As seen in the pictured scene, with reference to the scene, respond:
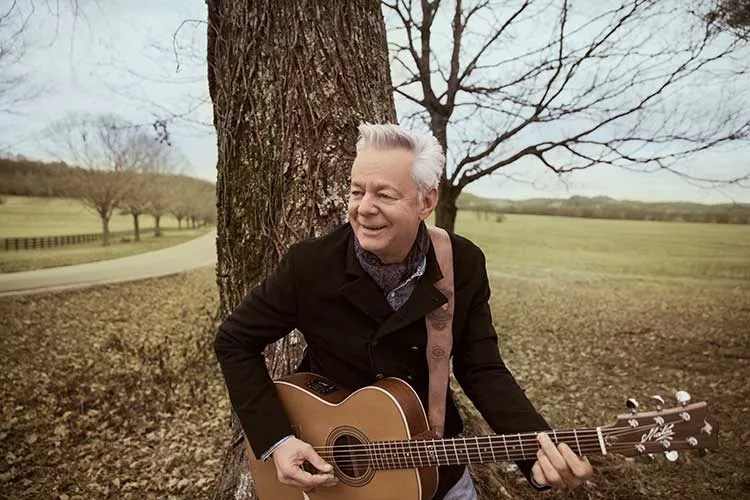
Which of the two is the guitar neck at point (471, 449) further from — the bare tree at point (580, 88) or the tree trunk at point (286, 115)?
the bare tree at point (580, 88)

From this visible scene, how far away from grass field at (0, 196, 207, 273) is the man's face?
120 inches

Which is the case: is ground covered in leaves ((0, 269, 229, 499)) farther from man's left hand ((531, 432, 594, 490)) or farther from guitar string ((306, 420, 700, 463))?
man's left hand ((531, 432, 594, 490))

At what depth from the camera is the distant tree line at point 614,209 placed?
357 cm

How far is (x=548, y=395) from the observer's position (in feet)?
13.7

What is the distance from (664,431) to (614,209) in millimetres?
2935

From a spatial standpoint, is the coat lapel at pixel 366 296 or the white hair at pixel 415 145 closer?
the white hair at pixel 415 145

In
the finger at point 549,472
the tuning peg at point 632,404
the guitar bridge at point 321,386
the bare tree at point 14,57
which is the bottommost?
the finger at point 549,472

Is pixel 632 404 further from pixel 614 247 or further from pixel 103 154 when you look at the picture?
pixel 103 154

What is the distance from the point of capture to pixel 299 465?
5.84 feet

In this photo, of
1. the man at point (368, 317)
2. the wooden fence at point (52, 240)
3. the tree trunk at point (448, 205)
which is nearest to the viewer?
the man at point (368, 317)

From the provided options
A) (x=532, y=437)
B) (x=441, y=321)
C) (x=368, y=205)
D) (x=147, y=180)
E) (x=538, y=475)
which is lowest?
(x=538, y=475)

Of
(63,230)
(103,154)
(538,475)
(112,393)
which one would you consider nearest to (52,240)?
(63,230)

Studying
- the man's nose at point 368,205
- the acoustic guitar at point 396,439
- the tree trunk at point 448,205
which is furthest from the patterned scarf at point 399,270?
the tree trunk at point 448,205

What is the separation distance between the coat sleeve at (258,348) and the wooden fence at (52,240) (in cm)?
265
